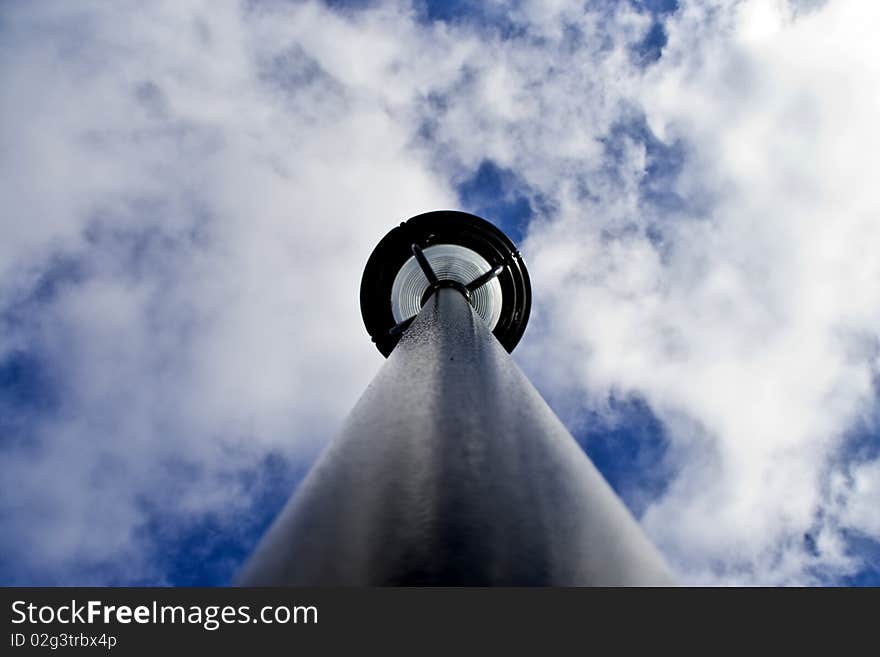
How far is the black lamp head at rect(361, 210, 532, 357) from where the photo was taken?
41.0 feet

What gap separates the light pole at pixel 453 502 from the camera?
2.53 m

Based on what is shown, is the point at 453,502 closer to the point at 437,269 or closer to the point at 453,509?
the point at 453,509

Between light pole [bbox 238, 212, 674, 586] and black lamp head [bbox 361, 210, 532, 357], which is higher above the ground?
black lamp head [bbox 361, 210, 532, 357]

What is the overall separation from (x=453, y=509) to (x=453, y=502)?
0.05 m

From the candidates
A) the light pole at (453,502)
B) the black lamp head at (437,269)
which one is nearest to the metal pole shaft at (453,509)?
the light pole at (453,502)

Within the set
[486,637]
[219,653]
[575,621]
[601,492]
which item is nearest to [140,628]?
[219,653]

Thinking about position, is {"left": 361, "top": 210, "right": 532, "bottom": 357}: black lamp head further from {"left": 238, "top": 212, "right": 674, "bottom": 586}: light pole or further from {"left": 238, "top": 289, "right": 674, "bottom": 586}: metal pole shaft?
{"left": 238, "top": 289, "right": 674, "bottom": 586}: metal pole shaft

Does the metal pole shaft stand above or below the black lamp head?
below

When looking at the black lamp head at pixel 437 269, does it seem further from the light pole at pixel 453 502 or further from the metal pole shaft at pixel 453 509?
the metal pole shaft at pixel 453 509

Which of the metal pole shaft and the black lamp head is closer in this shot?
the metal pole shaft

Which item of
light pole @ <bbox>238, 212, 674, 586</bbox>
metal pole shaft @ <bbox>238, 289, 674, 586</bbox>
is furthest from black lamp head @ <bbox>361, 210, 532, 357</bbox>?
metal pole shaft @ <bbox>238, 289, 674, 586</bbox>

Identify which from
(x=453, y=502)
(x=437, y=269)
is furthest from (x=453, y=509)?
(x=437, y=269)

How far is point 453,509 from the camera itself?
2.77m

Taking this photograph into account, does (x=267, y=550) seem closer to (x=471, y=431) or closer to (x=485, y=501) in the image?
(x=485, y=501)
